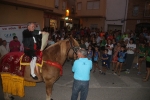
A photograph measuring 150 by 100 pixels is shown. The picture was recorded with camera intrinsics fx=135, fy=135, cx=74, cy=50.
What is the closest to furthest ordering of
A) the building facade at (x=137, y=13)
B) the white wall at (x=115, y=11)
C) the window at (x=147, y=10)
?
the window at (x=147, y=10) < the building facade at (x=137, y=13) < the white wall at (x=115, y=11)

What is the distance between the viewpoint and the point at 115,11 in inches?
951

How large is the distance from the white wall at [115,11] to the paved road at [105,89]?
1802cm

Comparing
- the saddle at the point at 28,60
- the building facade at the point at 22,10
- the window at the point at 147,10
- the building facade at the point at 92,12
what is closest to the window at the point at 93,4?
the building facade at the point at 92,12

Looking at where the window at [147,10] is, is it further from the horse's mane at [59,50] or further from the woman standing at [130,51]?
the horse's mane at [59,50]

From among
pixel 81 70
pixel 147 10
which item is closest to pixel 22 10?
pixel 81 70

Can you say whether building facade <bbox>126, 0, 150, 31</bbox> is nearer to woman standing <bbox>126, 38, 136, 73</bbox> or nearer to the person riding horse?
woman standing <bbox>126, 38, 136, 73</bbox>

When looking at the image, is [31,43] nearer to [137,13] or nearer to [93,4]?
[137,13]

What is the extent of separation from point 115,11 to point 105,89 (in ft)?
68.4

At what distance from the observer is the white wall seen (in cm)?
2330

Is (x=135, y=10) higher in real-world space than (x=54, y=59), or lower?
higher

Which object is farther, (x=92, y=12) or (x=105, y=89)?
(x=92, y=12)

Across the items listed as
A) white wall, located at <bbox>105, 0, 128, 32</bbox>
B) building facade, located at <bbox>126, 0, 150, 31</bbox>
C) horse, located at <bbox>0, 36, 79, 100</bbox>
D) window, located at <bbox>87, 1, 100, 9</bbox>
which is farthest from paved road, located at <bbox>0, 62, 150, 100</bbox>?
window, located at <bbox>87, 1, 100, 9</bbox>

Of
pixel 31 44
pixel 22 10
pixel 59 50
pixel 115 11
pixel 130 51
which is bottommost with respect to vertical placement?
pixel 130 51

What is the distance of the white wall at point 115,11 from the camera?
23.3 meters
